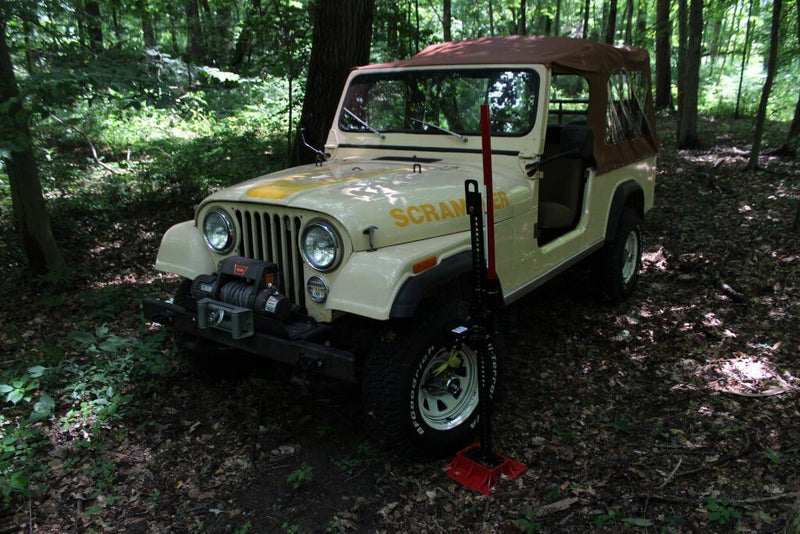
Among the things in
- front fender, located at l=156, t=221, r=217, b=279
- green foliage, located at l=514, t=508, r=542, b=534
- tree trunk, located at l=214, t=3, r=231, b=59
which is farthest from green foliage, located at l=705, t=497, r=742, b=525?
tree trunk, located at l=214, t=3, r=231, b=59

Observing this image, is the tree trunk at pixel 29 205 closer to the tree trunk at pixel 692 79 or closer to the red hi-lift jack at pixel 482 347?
the red hi-lift jack at pixel 482 347

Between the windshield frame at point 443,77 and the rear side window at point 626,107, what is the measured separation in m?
1.03

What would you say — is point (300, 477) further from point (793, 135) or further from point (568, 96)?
point (793, 135)

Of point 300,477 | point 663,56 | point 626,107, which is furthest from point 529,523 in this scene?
point 663,56

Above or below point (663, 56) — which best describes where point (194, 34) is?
above

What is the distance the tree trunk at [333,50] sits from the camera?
19.9 feet

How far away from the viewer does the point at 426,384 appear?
3.11 metres

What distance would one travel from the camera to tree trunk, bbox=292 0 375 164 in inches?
239

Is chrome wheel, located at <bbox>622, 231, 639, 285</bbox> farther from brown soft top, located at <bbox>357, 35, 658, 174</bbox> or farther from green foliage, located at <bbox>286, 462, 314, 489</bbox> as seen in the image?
green foliage, located at <bbox>286, 462, 314, 489</bbox>

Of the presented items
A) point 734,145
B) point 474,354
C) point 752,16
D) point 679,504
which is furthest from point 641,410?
point 752,16

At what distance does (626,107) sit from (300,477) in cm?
405

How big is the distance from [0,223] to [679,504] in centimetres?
713

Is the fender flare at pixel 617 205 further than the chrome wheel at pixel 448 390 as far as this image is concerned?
Yes

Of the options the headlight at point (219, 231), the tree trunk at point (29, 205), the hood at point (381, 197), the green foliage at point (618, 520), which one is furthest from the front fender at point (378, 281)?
the tree trunk at point (29, 205)
